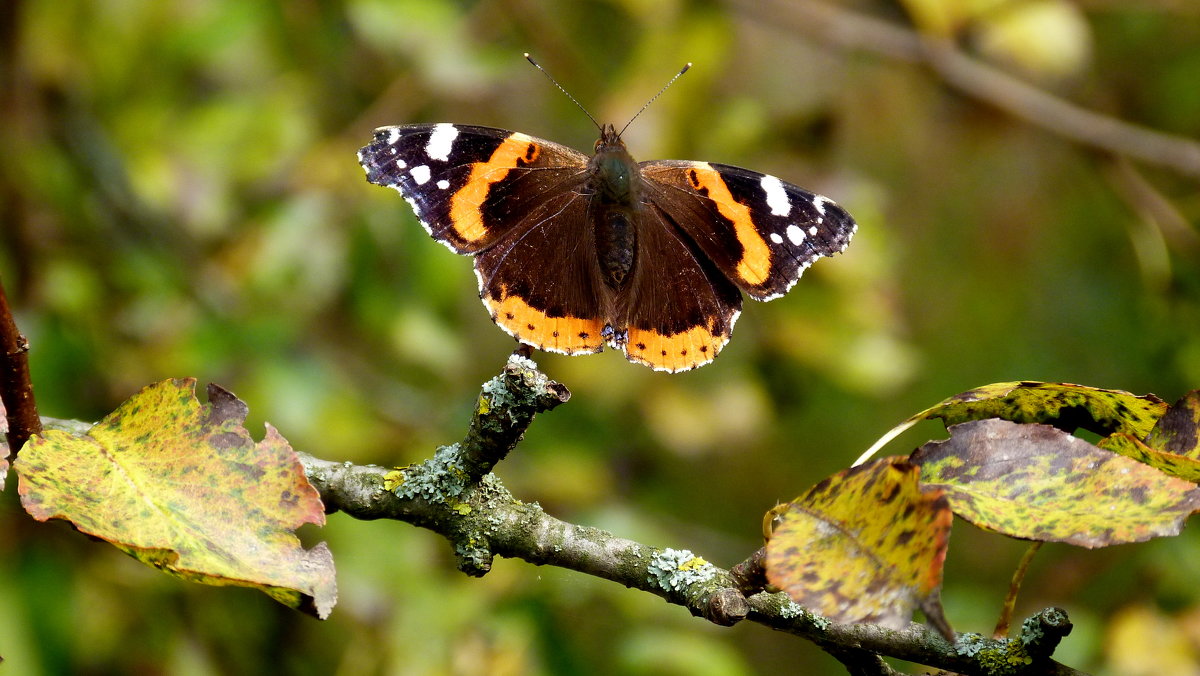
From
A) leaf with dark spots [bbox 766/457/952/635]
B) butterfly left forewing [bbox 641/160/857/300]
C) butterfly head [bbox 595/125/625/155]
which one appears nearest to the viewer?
leaf with dark spots [bbox 766/457/952/635]

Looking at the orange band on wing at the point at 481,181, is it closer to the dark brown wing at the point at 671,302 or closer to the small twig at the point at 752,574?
the dark brown wing at the point at 671,302

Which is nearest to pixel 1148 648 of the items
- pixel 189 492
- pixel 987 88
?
pixel 987 88

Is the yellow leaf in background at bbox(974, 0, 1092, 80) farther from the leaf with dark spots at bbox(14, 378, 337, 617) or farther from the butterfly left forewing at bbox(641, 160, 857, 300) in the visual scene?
the leaf with dark spots at bbox(14, 378, 337, 617)

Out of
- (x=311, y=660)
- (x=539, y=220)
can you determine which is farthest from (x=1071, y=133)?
(x=311, y=660)

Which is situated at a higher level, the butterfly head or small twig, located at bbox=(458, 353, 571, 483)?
the butterfly head

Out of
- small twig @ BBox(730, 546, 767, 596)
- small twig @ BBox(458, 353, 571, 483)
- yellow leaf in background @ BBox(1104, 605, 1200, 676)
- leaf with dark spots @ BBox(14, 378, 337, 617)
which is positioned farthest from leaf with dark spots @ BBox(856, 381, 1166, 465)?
yellow leaf in background @ BBox(1104, 605, 1200, 676)

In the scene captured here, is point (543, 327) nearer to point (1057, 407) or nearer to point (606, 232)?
point (606, 232)
